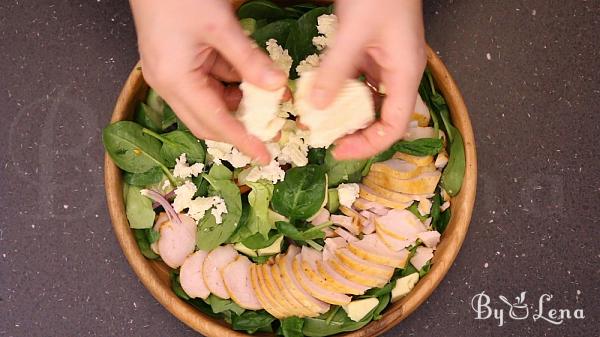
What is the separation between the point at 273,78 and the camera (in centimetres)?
63

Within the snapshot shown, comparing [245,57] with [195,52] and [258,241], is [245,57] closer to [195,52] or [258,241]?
[195,52]

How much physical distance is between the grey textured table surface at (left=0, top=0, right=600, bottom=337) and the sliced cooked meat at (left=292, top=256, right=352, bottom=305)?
169mm

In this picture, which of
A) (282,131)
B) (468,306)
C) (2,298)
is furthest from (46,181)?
(468,306)

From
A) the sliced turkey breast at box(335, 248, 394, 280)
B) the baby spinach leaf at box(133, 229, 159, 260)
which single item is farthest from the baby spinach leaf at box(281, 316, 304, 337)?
the baby spinach leaf at box(133, 229, 159, 260)

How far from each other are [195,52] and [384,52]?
18cm

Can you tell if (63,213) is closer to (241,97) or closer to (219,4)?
(241,97)

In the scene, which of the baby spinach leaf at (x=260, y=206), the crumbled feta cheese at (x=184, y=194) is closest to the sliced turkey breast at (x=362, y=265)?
the baby spinach leaf at (x=260, y=206)

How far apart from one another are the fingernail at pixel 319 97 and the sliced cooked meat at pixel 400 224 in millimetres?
297

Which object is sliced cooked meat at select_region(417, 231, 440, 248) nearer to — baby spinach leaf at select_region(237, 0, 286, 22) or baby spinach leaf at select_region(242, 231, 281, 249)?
baby spinach leaf at select_region(242, 231, 281, 249)

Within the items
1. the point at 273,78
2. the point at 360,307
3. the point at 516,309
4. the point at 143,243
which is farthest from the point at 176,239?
the point at 516,309

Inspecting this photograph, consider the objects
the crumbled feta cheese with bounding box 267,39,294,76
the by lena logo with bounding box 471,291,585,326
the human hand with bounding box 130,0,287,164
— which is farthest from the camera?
the by lena logo with bounding box 471,291,585,326

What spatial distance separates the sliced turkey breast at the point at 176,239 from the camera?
92cm

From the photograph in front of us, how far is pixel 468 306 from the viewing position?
3.34 ft

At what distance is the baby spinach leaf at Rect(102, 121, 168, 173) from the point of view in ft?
→ 2.94
